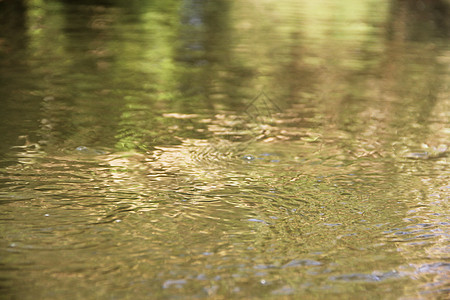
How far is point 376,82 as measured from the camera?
4.90 metres

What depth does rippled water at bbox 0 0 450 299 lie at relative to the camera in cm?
193

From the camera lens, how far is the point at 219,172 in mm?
2840

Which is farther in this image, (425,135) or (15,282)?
(425,135)

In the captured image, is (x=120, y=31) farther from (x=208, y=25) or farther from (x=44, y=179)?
(x=44, y=179)

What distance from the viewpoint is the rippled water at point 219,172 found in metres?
1.93

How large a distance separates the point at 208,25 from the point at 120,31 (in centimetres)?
133

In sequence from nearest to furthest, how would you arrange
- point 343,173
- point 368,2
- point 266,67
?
point 343,173
point 266,67
point 368,2

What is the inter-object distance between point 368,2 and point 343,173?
1067 cm

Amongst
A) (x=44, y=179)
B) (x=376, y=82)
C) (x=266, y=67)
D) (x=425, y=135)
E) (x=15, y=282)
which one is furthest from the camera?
(x=266, y=67)

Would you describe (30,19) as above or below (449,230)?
above

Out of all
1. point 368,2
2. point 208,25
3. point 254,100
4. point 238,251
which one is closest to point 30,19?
point 208,25

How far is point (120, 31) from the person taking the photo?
694cm

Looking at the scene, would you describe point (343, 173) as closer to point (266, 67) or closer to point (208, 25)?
point (266, 67)

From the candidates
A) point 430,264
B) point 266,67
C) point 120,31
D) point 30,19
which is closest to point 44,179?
point 430,264
